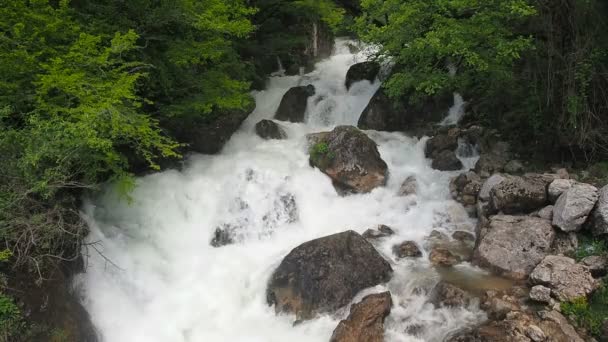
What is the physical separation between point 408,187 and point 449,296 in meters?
4.72

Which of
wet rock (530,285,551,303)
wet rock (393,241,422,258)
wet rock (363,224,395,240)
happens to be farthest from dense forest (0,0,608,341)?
wet rock (530,285,551,303)

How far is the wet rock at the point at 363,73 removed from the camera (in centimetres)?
1647

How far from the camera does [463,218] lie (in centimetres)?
1000

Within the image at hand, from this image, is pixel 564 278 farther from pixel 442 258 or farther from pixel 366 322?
pixel 366 322

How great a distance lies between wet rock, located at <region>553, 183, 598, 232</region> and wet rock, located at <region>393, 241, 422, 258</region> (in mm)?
2667

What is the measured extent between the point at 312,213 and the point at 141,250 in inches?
170

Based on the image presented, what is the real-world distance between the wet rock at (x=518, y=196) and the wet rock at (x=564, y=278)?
1.65 meters

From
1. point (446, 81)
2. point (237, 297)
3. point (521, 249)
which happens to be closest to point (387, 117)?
point (446, 81)

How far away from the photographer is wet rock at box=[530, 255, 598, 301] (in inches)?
258

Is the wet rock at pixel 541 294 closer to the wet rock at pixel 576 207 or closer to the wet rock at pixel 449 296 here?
the wet rock at pixel 449 296

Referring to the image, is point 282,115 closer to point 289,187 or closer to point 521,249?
point 289,187

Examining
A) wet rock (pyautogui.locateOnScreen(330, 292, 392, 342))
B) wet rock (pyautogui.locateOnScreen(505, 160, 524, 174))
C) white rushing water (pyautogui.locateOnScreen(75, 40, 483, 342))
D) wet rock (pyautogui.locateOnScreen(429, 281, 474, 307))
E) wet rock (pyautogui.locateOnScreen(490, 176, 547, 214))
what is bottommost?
white rushing water (pyautogui.locateOnScreen(75, 40, 483, 342))

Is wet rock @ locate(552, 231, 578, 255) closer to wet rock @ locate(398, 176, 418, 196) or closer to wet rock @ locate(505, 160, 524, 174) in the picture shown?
wet rock @ locate(505, 160, 524, 174)

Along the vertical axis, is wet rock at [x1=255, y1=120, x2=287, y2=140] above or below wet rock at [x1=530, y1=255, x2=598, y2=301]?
below
